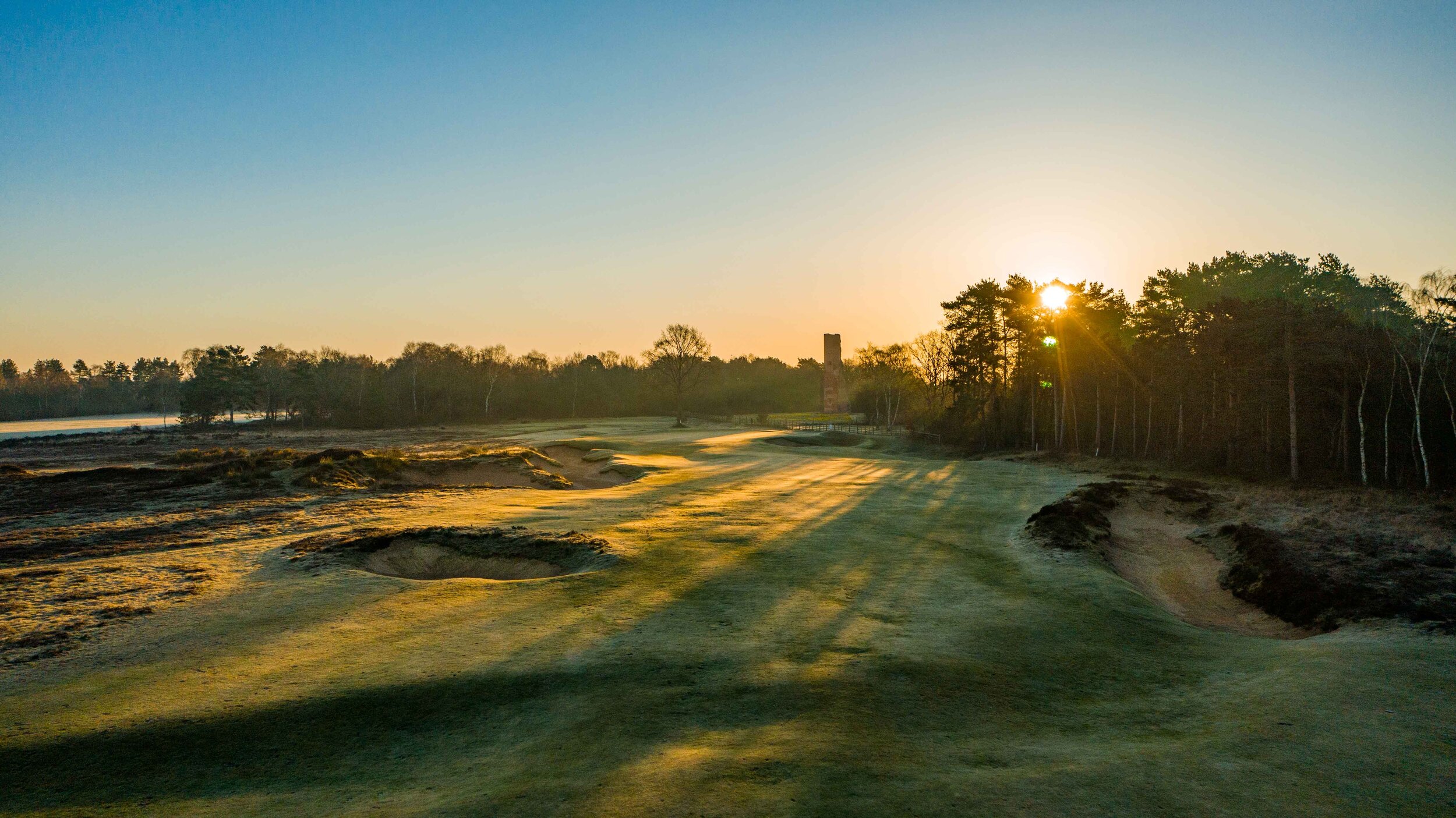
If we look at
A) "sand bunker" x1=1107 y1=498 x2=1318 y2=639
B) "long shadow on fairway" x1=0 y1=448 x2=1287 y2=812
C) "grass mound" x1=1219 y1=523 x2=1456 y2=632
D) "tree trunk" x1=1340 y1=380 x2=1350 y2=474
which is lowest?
"sand bunker" x1=1107 y1=498 x2=1318 y2=639

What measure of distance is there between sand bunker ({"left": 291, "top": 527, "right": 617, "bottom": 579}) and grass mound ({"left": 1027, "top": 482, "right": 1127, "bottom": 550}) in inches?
474

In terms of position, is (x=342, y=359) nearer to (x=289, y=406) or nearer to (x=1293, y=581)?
(x=289, y=406)

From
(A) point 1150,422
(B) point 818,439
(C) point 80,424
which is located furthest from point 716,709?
(C) point 80,424

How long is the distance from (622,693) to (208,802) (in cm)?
405

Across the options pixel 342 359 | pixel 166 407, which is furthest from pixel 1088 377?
pixel 166 407

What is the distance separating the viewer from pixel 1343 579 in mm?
14711

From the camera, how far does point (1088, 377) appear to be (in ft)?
189

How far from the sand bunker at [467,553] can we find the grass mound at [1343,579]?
14124 millimetres

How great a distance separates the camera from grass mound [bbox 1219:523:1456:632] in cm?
1275

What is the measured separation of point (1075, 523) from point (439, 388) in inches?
4395

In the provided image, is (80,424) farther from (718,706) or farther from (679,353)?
(718,706)

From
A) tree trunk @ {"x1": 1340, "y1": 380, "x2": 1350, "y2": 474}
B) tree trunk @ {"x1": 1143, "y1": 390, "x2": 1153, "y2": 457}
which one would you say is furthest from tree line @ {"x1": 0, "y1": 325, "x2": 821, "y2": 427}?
tree trunk @ {"x1": 1340, "y1": 380, "x2": 1350, "y2": 474}

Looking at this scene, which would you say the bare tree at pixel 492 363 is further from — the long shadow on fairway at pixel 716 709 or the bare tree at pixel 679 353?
the long shadow on fairway at pixel 716 709

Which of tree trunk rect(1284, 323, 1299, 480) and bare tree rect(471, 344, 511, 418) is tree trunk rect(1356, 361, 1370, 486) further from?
bare tree rect(471, 344, 511, 418)
